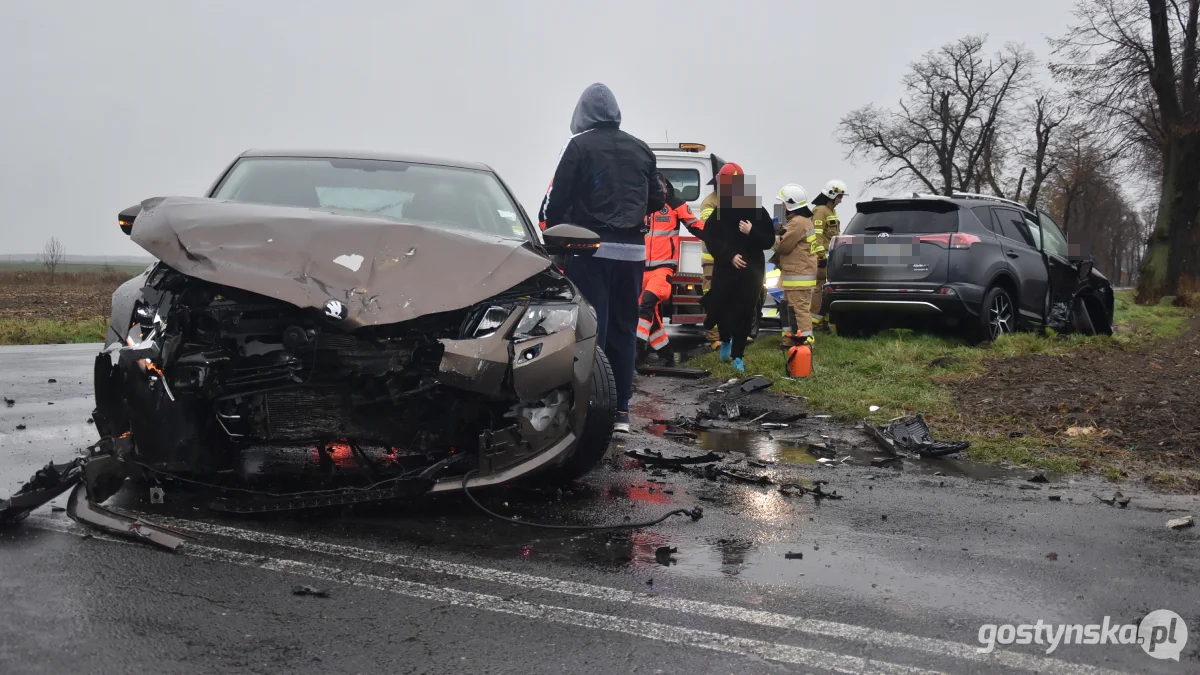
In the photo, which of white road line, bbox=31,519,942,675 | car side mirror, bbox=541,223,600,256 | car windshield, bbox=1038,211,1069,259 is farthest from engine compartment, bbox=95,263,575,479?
car windshield, bbox=1038,211,1069,259

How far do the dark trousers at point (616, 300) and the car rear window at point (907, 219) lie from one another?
5.77 metres

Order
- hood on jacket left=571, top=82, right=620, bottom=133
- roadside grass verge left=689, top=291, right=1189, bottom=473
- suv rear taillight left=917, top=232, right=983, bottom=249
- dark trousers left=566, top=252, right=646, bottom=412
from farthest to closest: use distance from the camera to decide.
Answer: suv rear taillight left=917, top=232, right=983, bottom=249
hood on jacket left=571, top=82, right=620, bottom=133
dark trousers left=566, top=252, right=646, bottom=412
roadside grass verge left=689, top=291, right=1189, bottom=473

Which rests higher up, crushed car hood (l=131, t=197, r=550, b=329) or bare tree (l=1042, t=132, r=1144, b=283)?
bare tree (l=1042, t=132, r=1144, b=283)

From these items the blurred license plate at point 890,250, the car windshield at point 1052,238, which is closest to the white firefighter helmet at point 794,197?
the blurred license plate at point 890,250

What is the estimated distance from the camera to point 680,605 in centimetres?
332

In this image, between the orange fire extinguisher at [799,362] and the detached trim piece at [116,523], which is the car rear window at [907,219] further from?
the detached trim piece at [116,523]

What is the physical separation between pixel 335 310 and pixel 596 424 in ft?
4.37

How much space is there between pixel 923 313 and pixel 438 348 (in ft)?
27.6

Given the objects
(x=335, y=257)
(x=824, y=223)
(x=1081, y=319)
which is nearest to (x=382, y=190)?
(x=335, y=257)

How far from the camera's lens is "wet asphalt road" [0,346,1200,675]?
2875mm

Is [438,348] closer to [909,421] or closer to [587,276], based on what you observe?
[587,276]

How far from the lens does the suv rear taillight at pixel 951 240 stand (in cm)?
1141

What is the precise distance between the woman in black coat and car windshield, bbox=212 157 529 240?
14.5ft

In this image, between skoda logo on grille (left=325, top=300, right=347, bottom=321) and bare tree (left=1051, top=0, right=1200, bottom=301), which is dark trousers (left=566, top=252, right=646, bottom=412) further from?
bare tree (left=1051, top=0, right=1200, bottom=301)
